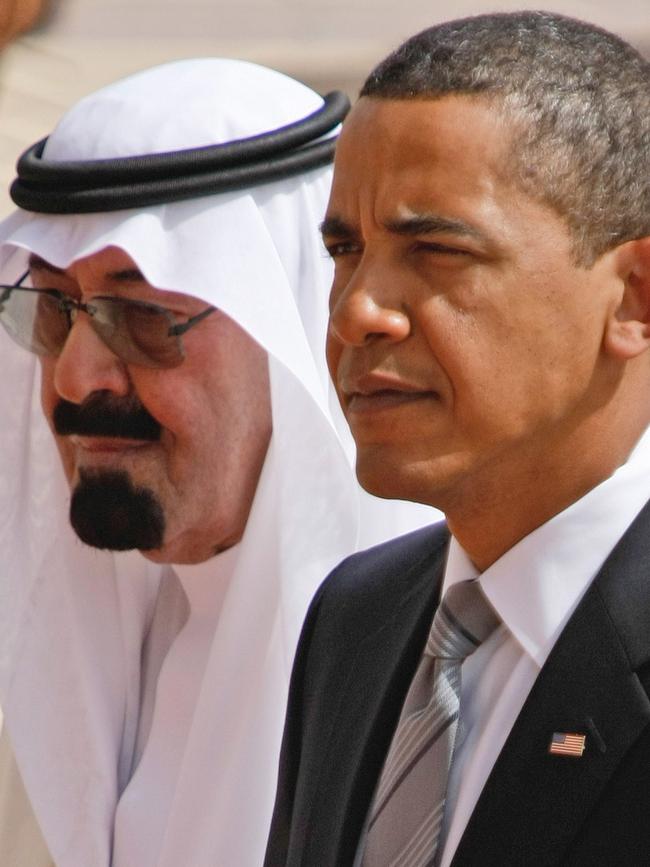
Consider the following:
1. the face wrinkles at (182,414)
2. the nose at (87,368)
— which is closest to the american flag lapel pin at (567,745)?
the face wrinkles at (182,414)

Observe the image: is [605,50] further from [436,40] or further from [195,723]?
[195,723]

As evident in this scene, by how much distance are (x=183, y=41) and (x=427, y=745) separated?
4.44m

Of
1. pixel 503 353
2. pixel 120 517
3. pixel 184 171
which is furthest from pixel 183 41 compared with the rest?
pixel 503 353

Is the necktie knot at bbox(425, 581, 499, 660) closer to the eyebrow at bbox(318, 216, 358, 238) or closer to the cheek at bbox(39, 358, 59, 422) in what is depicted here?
the eyebrow at bbox(318, 216, 358, 238)

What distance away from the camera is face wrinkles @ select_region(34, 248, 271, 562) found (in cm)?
326

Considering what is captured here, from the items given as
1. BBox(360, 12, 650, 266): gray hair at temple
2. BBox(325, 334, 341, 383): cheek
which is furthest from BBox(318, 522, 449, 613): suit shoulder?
BBox(360, 12, 650, 266): gray hair at temple

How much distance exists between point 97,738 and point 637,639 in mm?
1710

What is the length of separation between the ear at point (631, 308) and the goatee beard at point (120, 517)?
1.44 meters

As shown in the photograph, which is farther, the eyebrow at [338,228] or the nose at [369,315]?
the eyebrow at [338,228]

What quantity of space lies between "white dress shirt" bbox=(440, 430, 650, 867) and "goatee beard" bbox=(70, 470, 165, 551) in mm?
1329

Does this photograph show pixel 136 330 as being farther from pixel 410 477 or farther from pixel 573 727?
pixel 573 727

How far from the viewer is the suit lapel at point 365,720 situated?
2166mm

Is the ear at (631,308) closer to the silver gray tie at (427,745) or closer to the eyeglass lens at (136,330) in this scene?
the silver gray tie at (427,745)

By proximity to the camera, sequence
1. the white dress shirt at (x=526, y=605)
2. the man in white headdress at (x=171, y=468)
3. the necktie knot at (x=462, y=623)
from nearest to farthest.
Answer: the white dress shirt at (x=526, y=605)
the necktie knot at (x=462, y=623)
the man in white headdress at (x=171, y=468)
